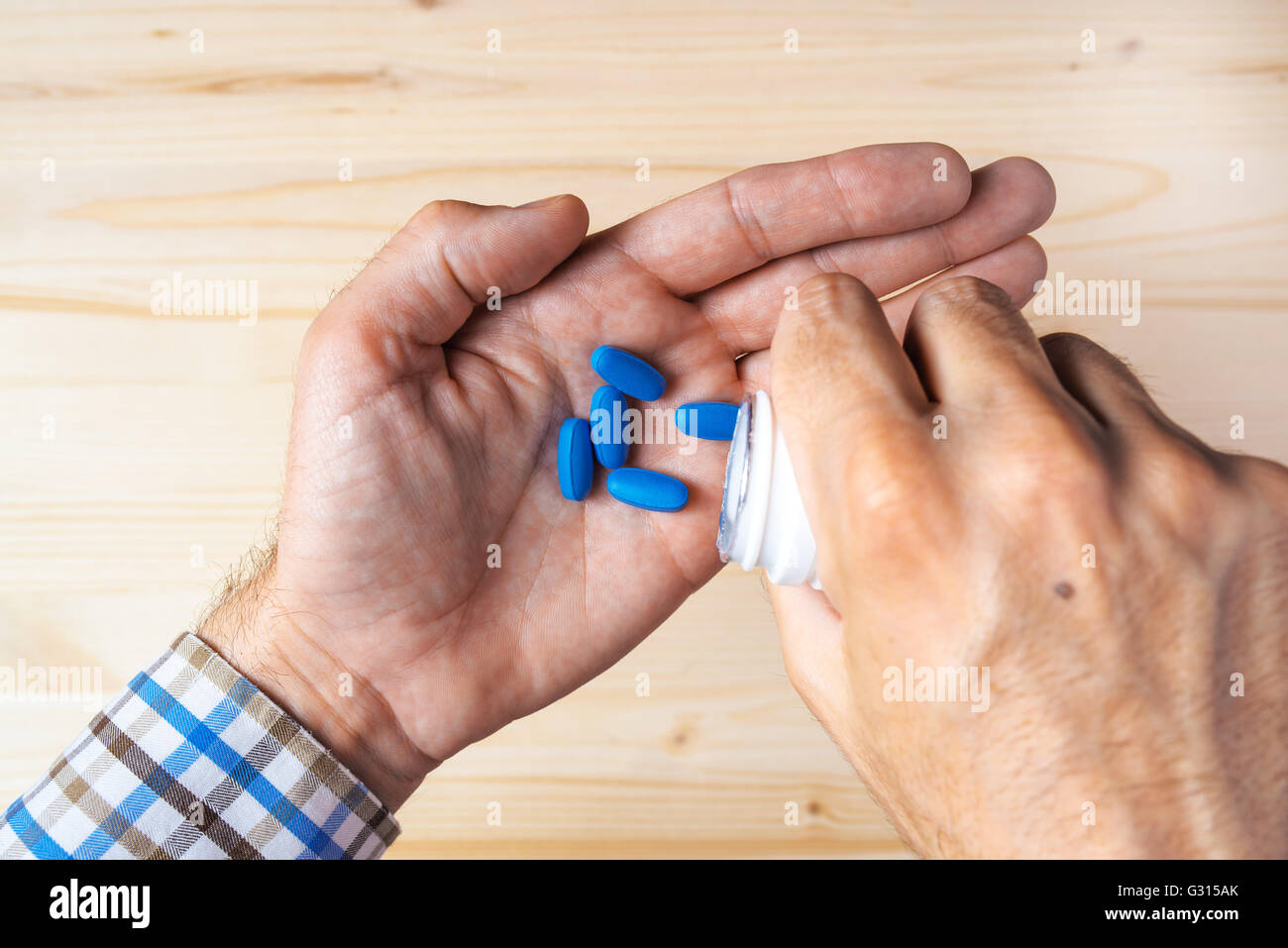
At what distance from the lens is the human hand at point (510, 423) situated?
1021 millimetres

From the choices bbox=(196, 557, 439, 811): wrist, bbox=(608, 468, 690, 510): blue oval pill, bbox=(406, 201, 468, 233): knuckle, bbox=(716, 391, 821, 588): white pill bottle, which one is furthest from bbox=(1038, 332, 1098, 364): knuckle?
bbox=(196, 557, 439, 811): wrist

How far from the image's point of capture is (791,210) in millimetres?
1068

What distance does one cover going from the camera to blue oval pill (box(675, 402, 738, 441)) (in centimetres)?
111

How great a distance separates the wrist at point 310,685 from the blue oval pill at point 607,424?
1.33 feet

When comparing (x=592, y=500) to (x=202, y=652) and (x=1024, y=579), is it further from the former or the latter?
(x=1024, y=579)

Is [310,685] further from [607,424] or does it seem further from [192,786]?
[607,424]

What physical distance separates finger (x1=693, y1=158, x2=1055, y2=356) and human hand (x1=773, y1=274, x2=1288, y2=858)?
51 cm

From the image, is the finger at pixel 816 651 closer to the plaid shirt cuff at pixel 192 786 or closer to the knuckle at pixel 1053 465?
the knuckle at pixel 1053 465

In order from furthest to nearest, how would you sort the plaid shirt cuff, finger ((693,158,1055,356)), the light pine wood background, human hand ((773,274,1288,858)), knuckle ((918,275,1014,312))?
the light pine wood background → finger ((693,158,1055,356)) → the plaid shirt cuff → knuckle ((918,275,1014,312)) → human hand ((773,274,1288,858))

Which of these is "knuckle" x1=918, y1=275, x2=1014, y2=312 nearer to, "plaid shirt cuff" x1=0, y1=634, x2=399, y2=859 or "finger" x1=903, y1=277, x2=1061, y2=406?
"finger" x1=903, y1=277, x2=1061, y2=406

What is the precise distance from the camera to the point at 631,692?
4.59 feet

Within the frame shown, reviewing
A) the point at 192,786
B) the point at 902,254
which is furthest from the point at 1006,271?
the point at 192,786

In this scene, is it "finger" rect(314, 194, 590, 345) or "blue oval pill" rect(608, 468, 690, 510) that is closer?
"finger" rect(314, 194, 590, 345)

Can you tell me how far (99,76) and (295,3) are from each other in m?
0.34
